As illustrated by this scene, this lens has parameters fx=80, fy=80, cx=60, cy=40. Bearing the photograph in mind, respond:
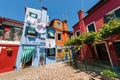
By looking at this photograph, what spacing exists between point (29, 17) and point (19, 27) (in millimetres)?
2343

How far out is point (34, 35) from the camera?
13.8 meters

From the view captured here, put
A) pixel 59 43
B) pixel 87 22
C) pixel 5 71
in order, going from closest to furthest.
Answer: pixel 5 71
pixel 87 22
pixel 59 43

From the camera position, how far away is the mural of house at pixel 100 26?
8062 mm

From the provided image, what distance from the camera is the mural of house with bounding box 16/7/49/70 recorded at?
1215 cm

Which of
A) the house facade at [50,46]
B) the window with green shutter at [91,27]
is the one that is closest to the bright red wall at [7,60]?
the house facade at [50,46]

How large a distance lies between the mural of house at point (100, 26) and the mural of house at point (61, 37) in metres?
5.83

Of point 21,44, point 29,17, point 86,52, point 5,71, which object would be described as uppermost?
point 29,17

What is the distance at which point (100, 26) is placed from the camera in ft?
32.1

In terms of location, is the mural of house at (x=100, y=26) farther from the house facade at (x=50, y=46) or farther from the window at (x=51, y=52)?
the window at (x=51, y=52)

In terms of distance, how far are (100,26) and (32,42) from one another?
10.4m

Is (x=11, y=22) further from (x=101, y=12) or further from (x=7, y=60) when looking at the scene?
(x=101, y=12)

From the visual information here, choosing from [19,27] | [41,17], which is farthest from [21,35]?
[41,17]

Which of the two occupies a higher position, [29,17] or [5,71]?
[29,17]

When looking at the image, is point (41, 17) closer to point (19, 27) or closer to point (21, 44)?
point (19, 27)
